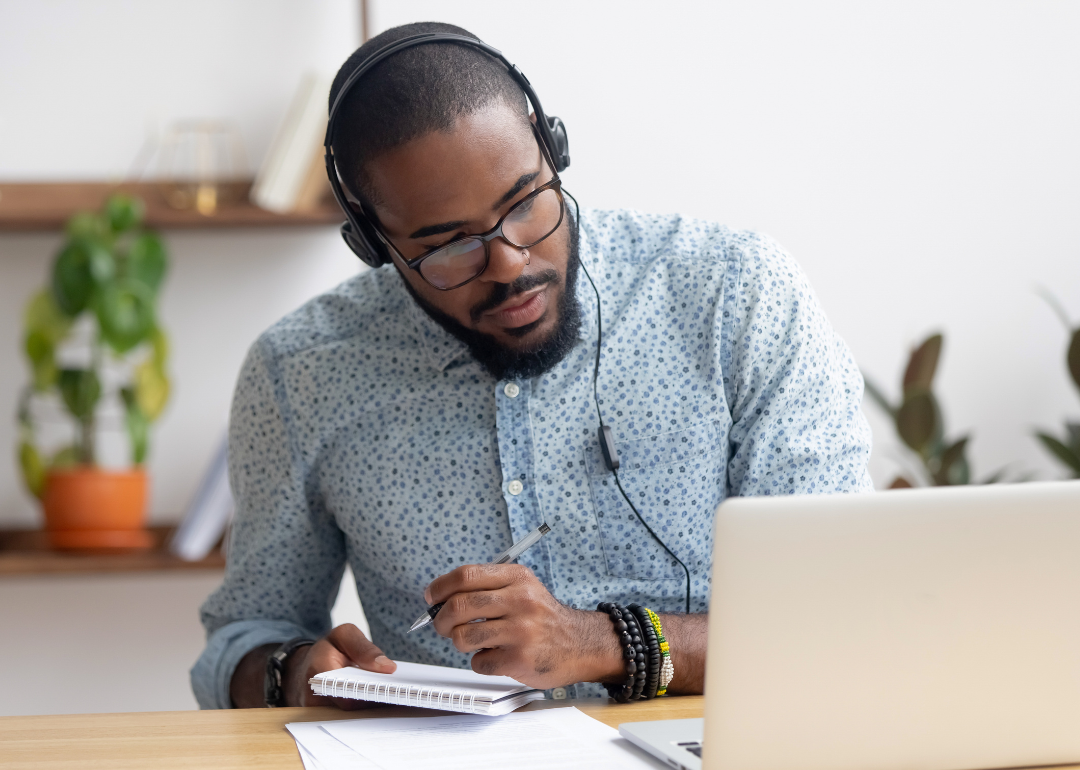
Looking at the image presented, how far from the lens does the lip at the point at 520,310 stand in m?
1.17

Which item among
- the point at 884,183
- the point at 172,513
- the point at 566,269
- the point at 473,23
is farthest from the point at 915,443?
the point at 172,513

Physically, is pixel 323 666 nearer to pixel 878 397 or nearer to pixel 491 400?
pixel 491 400

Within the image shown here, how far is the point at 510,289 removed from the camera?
1.16 m

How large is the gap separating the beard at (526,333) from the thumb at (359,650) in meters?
0.37

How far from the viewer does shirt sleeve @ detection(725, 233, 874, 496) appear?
116 cm

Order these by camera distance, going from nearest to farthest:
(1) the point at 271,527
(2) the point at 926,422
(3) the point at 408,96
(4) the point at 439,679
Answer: (4) the point at 439,679 → (3) the point at 408,96 → (1) the point at 271,527 → (2) the point at 926,422

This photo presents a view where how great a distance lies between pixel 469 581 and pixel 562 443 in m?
0.37

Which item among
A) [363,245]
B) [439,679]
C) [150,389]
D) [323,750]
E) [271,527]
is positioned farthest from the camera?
[150,389]

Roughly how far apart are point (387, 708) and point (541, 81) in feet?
4.96

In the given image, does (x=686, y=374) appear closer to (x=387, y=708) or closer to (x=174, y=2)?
(x=387, y=708)

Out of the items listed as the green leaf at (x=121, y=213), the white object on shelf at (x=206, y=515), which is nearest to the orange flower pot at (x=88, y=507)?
the white object on shelf at (x=206, y=515)

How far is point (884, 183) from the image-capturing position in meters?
2.16

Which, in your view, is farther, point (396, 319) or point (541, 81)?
point (541, 81)

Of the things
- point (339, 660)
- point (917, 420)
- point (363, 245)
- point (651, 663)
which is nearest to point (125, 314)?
point (363, 245)
